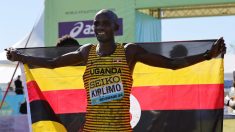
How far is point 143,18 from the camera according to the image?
11.5 metres

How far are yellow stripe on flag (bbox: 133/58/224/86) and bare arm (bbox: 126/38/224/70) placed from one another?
79 cm

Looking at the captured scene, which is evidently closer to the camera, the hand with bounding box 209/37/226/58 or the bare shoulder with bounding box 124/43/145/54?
the bare shoulder with bounding box 124/43/145/54

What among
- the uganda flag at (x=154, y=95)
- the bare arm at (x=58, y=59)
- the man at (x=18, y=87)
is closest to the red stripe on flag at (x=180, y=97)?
the uganda flag at (x=154, y=95)

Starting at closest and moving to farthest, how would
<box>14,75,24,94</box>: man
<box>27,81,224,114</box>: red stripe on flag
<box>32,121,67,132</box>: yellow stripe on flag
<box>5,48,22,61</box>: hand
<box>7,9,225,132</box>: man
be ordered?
<box>7,9,225,132</box>: man → <box>5,48,22,61</box>: hand → <box>32,121,67,132</box>: yellow stripe on flag → <box>27,81,224,114</box>: red stripe on flag → <box>14,75,24,94</box>: man

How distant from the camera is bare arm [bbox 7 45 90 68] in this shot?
3391 millimetres

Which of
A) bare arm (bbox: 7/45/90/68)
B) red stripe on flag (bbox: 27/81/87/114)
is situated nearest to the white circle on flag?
red stripe on flag (bbox: 27/81/87/114)

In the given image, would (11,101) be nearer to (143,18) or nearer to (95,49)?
(143,18)

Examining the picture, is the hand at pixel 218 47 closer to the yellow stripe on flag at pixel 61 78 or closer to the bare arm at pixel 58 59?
the bare arm at pixel 58 59

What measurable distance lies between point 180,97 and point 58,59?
139cm

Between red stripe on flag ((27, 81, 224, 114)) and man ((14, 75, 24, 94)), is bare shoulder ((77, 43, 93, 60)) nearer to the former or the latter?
red stripe on flag ((27, 81, 224, 114))

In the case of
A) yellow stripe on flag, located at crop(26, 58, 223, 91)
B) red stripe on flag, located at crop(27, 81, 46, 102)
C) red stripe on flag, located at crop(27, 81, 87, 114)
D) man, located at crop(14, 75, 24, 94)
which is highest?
yellow stripe on flag, located at crop(26, 58, 223, 91)

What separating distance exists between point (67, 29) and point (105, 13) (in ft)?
27.4

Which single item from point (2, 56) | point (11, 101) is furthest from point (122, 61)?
point (2, 56)

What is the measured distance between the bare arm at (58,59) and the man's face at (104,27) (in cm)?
23
